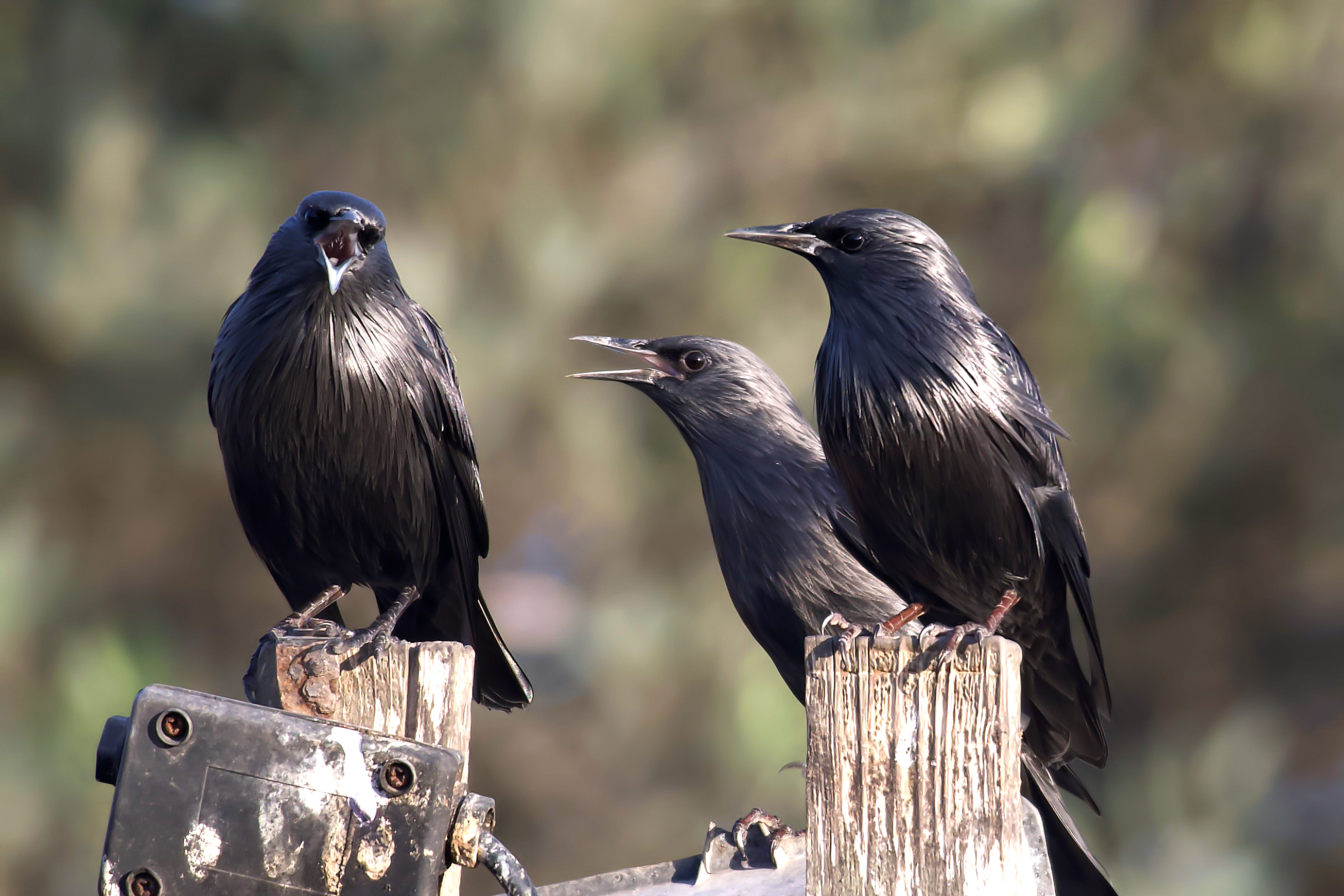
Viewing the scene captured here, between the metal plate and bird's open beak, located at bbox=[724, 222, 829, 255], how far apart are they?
2.08 meters

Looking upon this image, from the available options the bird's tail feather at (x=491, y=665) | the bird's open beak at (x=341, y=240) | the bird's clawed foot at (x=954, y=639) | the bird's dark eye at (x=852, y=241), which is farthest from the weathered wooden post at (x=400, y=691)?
the bird's dark eye at (x=852, y=241)

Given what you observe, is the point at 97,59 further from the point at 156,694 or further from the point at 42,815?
the point at 156,694

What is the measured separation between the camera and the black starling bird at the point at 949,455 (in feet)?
10.0

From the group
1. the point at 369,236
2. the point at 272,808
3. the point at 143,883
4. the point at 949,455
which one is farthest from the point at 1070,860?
the point at 369,236

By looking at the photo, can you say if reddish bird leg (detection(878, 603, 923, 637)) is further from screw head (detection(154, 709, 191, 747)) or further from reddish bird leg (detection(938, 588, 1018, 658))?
→ screw head (detection(154, 709, 191, 747))

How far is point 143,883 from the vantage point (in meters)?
1.54

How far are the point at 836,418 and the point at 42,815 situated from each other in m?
5.69

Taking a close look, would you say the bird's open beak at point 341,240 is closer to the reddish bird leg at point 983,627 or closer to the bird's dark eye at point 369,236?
the bird's dark eye at point 369,236

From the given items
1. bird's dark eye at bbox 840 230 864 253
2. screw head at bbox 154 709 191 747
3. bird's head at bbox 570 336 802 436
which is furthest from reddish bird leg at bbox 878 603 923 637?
screw head at bbox 154 709 191 747

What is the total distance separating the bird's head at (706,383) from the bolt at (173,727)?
8.82 ft

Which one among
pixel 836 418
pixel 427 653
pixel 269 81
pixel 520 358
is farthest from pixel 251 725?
pixel 269 81

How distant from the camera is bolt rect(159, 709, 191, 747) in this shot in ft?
4.99

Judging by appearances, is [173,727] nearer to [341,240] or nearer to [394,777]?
[394,777]

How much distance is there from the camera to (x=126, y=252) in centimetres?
723
